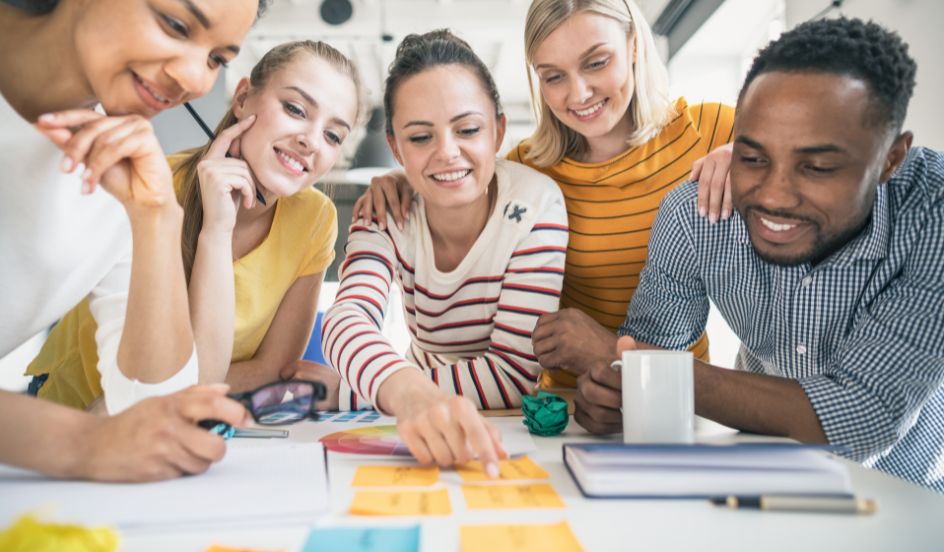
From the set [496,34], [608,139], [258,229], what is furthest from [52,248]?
[496,34]

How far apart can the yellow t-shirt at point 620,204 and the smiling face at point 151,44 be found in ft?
2.84

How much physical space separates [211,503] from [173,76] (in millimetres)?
604

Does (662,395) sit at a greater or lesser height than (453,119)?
lesser

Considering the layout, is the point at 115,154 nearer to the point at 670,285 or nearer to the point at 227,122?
the point at 227,122

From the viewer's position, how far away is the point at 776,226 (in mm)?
1175

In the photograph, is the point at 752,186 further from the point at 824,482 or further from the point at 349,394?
the point at 349,394

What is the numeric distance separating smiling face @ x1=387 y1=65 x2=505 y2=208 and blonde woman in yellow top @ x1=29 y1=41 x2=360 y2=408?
0.67 feet

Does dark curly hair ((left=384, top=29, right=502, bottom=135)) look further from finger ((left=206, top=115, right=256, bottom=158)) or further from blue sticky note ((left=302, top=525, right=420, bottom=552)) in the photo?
blue sticky note ((left=302, top=525, right=420, bottom=552))

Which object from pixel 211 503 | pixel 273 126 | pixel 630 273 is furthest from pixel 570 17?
pixel 211 503

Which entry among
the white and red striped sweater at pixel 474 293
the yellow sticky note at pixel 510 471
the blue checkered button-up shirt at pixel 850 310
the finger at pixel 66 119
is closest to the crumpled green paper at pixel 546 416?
the yellow sticky note at pixel 510 471

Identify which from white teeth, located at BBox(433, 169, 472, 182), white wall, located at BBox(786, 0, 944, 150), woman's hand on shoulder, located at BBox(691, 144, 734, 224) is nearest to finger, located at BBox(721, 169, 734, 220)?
woman's hand on shoulder, located at BBox(691, 144, 734, 224)

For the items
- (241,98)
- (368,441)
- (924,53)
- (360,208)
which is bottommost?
(368,441)

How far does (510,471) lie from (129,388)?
0.61 metres

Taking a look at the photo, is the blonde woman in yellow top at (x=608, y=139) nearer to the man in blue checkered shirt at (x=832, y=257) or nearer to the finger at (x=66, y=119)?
the man in blue checkered shirt at (x=832, y=257)
